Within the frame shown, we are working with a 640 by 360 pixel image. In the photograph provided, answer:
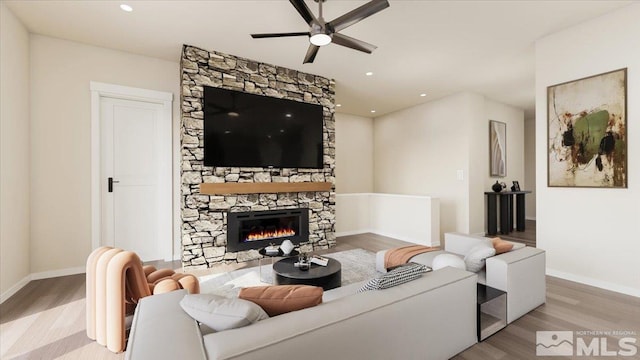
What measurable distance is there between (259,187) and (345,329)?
306 centimetres

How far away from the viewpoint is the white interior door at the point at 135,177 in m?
3.89

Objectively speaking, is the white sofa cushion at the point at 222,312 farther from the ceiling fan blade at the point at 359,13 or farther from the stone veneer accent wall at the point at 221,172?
the stone veneer accent wall at the point at 221,172

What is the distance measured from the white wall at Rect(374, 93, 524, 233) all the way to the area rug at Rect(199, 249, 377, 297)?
2.63 meters

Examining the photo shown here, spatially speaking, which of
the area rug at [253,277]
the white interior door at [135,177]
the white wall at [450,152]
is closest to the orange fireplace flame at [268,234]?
the area rug at [253,277]

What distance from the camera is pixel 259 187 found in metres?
4.10

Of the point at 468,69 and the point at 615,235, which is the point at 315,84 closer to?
the point at 468,69

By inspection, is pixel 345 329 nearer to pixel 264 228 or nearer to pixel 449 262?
pixel 449 262

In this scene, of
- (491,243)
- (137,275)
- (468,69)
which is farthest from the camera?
(468,69)

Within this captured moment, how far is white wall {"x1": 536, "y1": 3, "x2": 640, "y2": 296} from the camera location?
2.86 m

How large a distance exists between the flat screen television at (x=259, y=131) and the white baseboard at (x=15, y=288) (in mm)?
2363

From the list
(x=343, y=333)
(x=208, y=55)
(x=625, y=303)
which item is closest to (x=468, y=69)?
(x=625, y=303)

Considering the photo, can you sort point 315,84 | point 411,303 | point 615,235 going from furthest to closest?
point 315,84
point 615,235
point 411,303

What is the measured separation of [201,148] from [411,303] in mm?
3299

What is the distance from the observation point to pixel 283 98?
4.46 meters
